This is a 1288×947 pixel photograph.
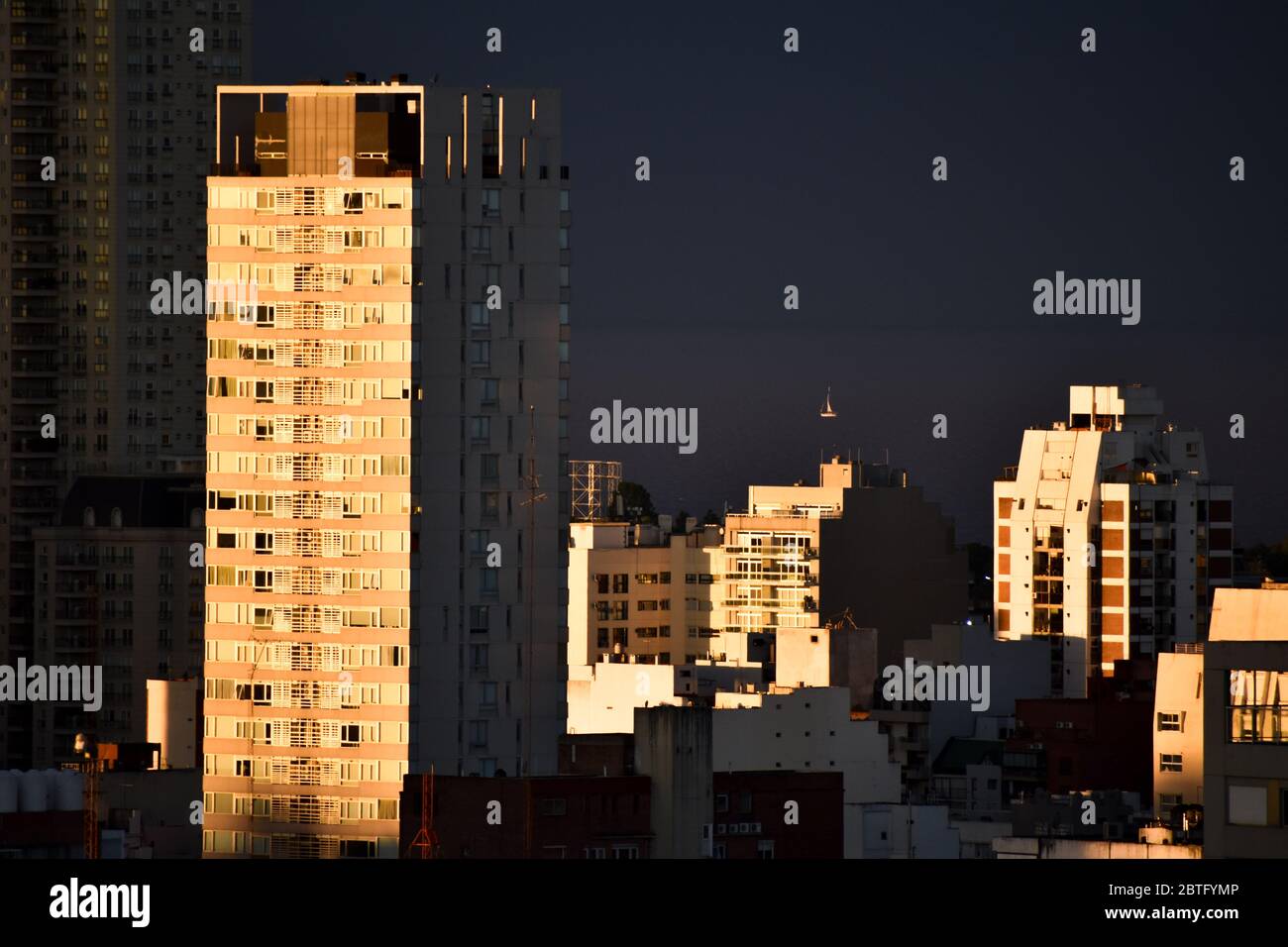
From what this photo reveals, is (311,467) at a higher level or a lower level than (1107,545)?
A: higher

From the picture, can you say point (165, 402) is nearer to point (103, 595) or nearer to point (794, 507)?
point (103, 595)

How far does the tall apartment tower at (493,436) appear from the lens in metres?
66.7

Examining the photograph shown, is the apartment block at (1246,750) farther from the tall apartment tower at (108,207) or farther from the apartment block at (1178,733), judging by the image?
the tall apartment tower at (108,207)

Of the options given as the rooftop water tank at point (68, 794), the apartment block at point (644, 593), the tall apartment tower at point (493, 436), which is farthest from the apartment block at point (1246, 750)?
the apartment block at point (644, 593)

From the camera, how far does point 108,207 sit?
12506cm

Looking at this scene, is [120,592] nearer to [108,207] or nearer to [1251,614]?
[108,207]

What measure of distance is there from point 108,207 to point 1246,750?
A: 332ft

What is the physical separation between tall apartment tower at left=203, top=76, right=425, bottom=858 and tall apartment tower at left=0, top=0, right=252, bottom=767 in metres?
52.9

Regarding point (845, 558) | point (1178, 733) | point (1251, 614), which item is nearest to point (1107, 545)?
point (845, 558)

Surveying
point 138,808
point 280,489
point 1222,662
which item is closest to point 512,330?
point 280,489

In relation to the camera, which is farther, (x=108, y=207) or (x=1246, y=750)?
(x=108, y=207)

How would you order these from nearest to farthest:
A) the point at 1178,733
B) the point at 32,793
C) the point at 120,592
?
1. the point at 32,793
2. the point at 1178,733
3. the point at 120,592

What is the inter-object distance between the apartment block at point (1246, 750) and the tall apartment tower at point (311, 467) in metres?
37.2

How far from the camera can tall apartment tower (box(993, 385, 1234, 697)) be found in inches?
3888
